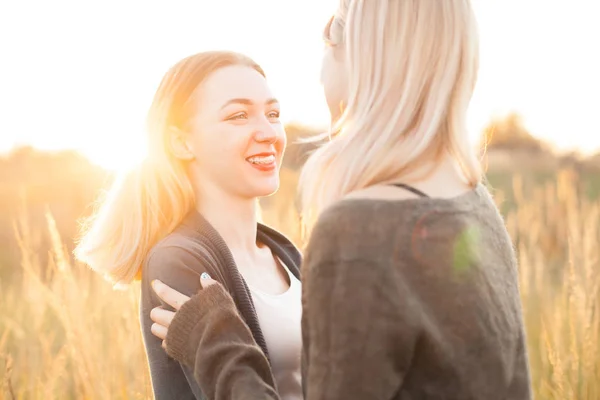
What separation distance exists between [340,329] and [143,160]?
4.51 feet

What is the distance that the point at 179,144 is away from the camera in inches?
98.6

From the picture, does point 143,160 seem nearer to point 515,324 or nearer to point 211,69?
point 211,69

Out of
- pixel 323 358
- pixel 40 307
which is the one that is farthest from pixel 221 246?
pixel 40 307

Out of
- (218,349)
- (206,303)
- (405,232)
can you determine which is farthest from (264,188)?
(405,232)

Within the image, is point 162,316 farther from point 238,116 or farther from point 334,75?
point 334,75

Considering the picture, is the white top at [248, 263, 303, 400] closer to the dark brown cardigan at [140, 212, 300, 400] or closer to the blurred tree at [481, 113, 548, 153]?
the dark brown cardigan at [140, 212, 300, 400]

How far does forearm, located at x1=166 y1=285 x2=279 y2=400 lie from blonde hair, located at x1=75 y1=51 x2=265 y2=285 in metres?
0.55

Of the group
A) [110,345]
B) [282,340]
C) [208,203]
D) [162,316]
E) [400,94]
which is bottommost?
[110,345]

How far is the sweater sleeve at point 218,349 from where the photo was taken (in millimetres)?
1819

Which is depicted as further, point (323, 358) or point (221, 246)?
point (221, 246)

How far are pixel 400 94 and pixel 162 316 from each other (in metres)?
0.95

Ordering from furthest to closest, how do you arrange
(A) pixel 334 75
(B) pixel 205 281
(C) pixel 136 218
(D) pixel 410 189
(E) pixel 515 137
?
(E) pixel 515 137
(C) pixel 136 218
(B) pixel 205 281
(A) pixel 334 75
(D) pixel 410 189

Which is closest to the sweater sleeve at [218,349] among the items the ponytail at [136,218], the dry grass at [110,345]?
the ponytail at [136,218]

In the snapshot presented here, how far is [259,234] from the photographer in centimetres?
277
